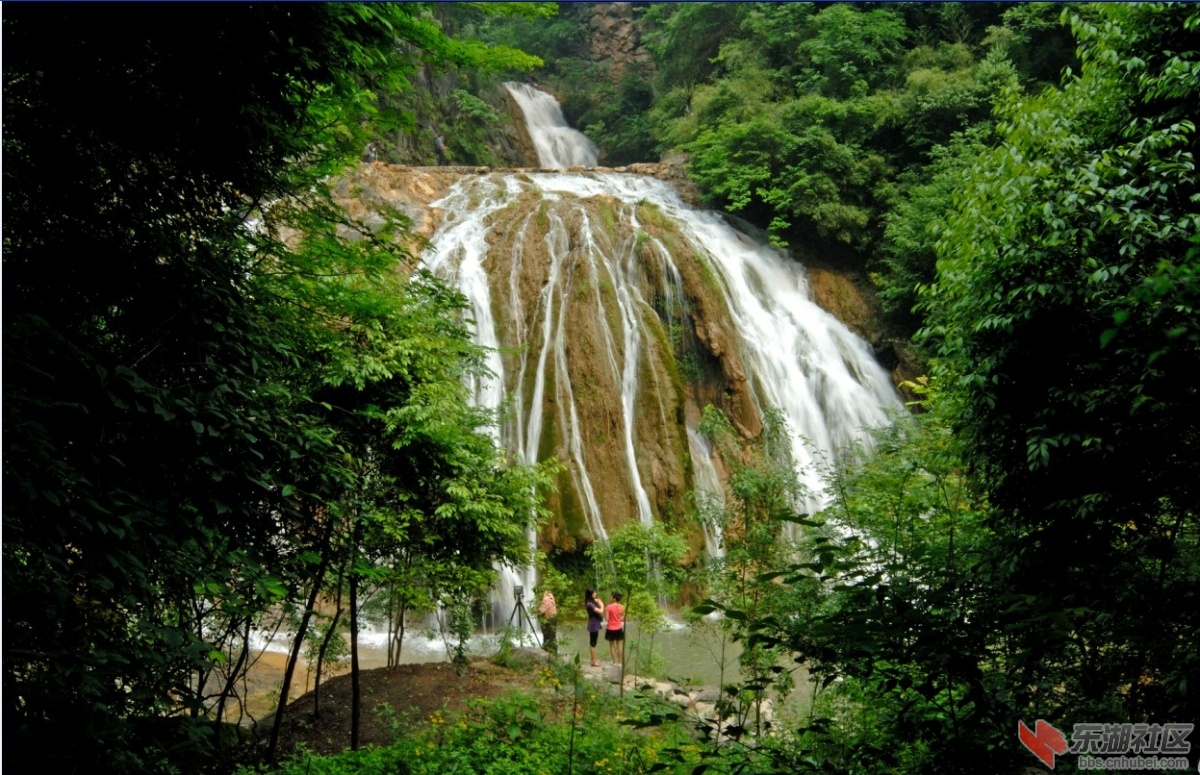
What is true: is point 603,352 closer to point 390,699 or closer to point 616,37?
point 390,699

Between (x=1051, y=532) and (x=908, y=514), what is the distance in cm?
201

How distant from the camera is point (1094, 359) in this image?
14.0 ft

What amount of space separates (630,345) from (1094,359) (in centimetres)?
1031

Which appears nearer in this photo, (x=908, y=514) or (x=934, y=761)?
(x=934, y=761)

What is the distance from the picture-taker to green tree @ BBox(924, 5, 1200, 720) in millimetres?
3768

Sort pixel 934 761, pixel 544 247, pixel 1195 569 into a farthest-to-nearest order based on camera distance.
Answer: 1. pixel 544 247
2. pixel 1195 569
3. pixel 934 761

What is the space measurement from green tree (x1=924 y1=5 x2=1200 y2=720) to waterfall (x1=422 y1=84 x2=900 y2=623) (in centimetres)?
648

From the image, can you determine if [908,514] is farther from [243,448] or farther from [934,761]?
[243,448]

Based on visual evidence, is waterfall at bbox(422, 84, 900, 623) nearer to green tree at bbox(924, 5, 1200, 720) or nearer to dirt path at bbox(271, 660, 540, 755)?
dirt path at bbox(271, 660, 540, 755)

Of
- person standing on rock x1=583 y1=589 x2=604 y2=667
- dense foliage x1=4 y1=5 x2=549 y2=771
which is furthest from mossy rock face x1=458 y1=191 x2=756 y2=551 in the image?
dense foliage x1=4 y1=5 x2=549 y2=771

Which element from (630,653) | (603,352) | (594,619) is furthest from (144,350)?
(603,352)

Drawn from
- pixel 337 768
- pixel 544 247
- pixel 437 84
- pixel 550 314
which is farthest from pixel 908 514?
pixel 437 84

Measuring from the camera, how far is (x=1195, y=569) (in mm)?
3764

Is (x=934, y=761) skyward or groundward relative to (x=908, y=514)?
groundward
